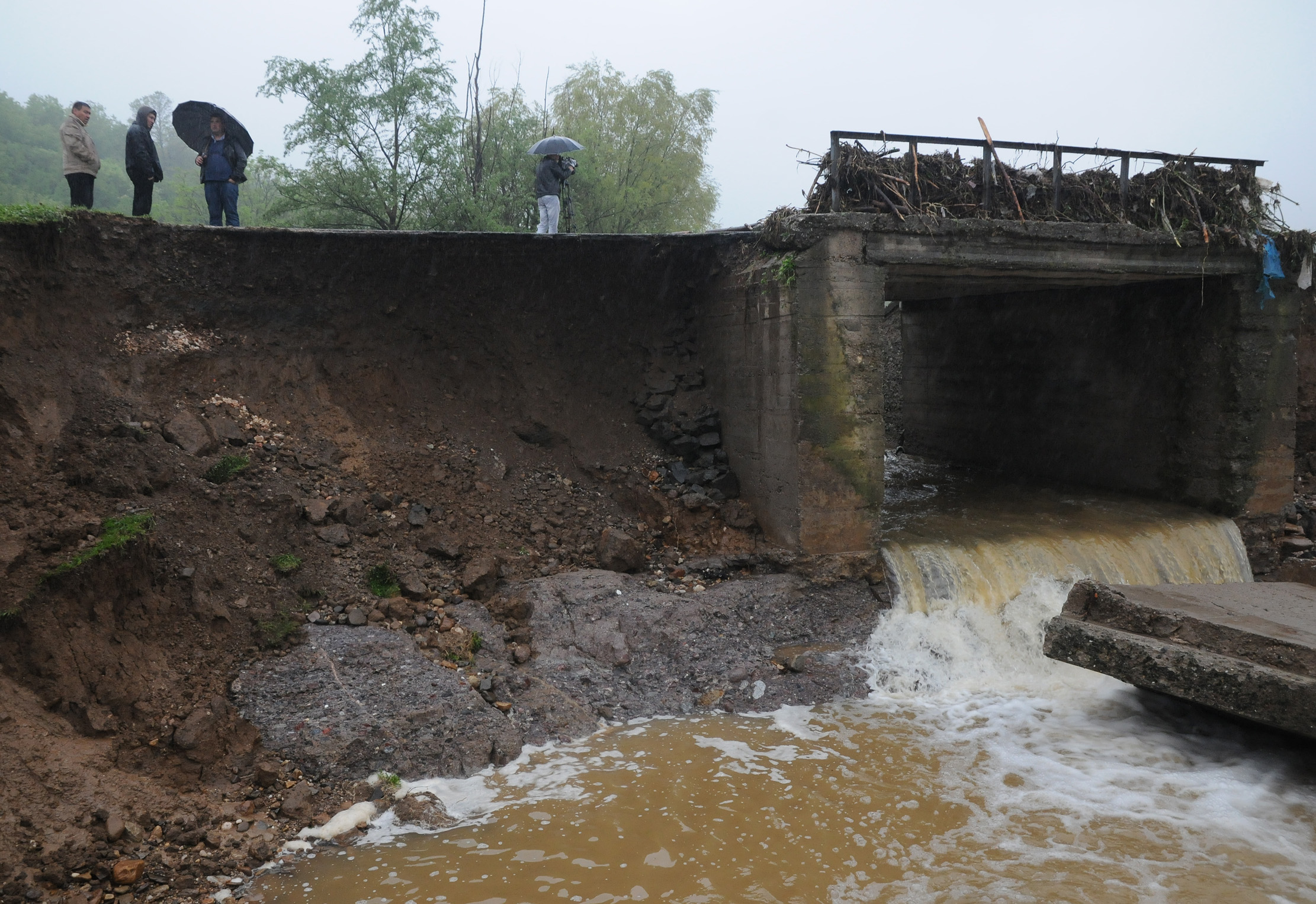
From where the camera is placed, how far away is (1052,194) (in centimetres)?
873

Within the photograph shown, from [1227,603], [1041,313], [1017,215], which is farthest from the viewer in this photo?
[1041,313]

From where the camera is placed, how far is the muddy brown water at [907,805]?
4520 mm

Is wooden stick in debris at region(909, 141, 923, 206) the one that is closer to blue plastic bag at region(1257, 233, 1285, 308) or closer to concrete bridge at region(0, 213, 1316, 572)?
concrete bridge at region(0, 213, 1316, 572)

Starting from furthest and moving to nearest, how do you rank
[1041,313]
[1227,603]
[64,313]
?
1. [1041,313]
2. [64,313]
3. [1227,603]

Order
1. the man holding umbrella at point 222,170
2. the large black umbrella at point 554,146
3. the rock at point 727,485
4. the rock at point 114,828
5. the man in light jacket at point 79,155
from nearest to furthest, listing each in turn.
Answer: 1. the rock at point 114,828
2. the man in light jacket at point 79,155
3. the man holding umbrella at point 222,170
4. the rock at point 727,485
5. the large black umbrella at point 554,146

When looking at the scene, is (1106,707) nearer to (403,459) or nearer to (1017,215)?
(1017,215)

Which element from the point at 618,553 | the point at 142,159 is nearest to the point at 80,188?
the point at 142,159

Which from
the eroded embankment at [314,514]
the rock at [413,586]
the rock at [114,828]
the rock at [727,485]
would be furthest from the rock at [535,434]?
the rock at [114,828]

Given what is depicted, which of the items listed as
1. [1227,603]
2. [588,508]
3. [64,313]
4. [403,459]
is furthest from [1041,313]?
[64,313]

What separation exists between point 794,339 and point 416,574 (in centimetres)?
403

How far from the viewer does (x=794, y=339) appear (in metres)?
8.02

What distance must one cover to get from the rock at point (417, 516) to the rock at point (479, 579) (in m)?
0.64

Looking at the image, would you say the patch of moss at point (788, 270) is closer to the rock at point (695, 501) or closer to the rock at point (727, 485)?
the rock at point (727, 485)

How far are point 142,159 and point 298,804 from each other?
276 inches
